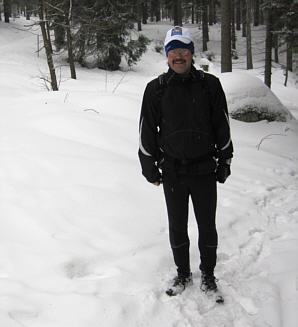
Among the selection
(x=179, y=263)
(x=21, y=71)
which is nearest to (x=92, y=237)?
(x=179, y=263)

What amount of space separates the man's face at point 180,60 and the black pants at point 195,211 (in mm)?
855

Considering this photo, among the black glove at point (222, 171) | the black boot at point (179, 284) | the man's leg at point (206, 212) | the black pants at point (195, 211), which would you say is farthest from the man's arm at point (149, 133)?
the black boot at point (179, 284)

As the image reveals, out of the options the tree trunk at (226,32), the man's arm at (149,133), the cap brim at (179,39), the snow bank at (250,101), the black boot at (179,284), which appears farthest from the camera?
the tree trunk at (226,32)

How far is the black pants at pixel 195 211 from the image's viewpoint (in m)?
2.89

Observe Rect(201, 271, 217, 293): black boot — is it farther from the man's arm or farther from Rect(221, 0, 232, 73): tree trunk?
Rect(221, 0, 232, 73): tree trunk

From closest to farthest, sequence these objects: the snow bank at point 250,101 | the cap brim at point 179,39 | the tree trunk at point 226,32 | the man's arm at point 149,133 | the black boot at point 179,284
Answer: the cap brim at point 179,39 → the man's arm at point 149,133 → the black boot at point 179,284 → the snow bank at point 250,101 → the tree trunk at point 226,32

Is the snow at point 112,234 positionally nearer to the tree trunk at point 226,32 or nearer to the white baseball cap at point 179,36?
the white baseball cap at point 179,36

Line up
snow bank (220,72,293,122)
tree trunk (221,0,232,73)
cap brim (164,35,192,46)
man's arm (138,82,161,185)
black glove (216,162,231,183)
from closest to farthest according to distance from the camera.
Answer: cap brim (164,35,192,46)
man's arm (138,82,161,185)
black glove (216,162,231,183)
snow bank (220,72,293,122)
tree trunk (221,0,232,73)

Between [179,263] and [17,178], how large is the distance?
8.37ft

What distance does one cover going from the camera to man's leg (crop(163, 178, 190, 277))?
2.95 meters

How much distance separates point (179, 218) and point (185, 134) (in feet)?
2.56

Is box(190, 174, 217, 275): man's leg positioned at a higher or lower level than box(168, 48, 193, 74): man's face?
lower

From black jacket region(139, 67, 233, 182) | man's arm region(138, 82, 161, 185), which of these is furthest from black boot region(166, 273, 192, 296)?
black jacket region(139, 67, 233, 182)

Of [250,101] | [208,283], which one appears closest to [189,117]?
[208,283]
